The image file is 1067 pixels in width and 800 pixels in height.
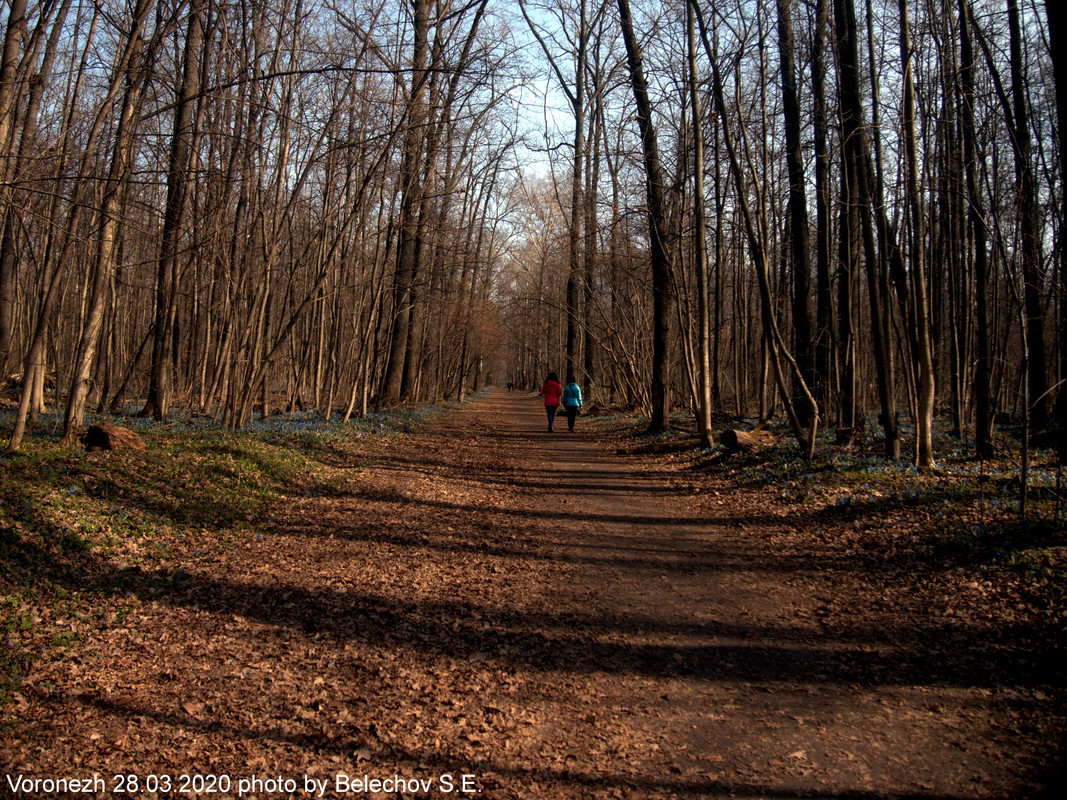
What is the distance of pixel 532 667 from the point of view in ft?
12.8

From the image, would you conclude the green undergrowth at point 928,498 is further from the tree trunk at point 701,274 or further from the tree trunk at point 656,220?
the tree trunk at point 656,220

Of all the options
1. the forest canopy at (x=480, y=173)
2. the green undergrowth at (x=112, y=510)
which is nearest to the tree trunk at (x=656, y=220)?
the forest canopy at (x=480, y=173)

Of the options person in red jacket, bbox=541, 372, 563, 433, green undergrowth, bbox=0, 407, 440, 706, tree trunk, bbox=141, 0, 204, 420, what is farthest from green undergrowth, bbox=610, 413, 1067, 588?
tree trunk, bbox=141, 0, 204, 420

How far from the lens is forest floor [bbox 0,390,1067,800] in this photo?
2811 mm

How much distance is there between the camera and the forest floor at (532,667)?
2.81 m

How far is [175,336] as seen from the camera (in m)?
16.7

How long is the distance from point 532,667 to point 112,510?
4.42 meters

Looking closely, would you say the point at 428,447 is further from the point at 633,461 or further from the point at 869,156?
the point at 869,156

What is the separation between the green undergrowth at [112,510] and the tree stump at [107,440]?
0.15 metres

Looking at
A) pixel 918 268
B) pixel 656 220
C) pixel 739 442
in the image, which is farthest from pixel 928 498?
pixel 656 220

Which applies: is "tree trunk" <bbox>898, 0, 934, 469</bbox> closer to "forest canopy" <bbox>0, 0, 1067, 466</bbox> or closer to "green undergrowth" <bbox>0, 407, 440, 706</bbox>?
"forest canopy" <bbox>0, 0, 1067, 466</bbox>

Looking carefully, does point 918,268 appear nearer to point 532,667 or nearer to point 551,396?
point 532,667

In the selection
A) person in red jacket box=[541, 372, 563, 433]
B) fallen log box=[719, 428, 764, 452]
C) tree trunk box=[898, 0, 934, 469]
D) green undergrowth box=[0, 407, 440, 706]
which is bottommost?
green undergrowth box=[0, 407, 440, 706]

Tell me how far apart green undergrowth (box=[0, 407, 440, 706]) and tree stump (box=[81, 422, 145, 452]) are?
0.49ft
